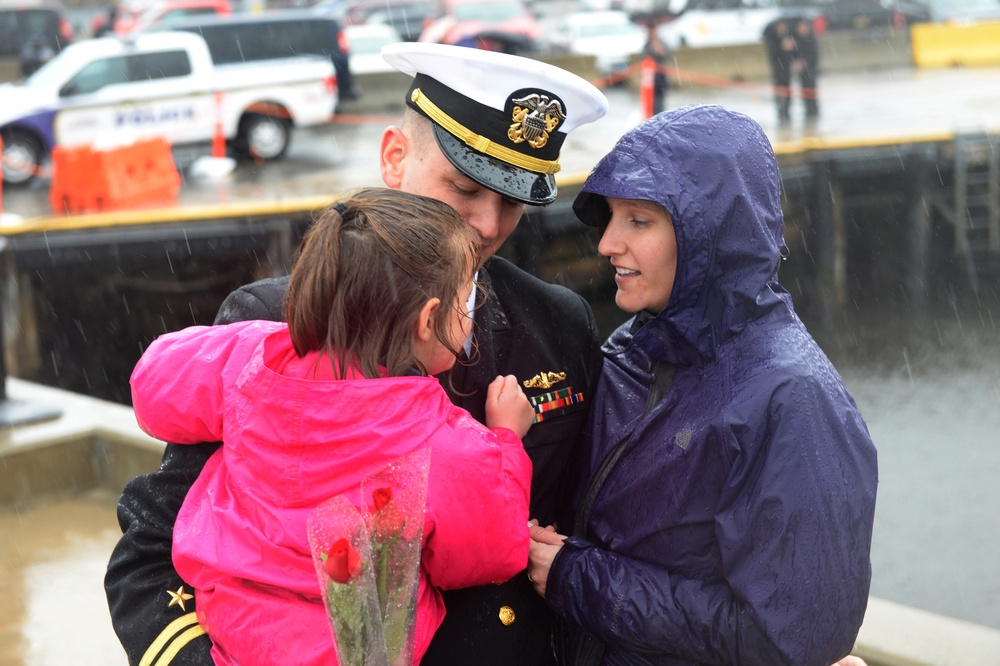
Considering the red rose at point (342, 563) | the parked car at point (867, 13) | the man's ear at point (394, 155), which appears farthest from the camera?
the parked car at point (867, 13)

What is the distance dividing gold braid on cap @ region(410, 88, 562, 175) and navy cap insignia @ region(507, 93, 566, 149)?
0.03 meters

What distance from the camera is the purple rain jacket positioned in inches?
71.1

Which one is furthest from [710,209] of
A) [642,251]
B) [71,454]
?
[71,454]

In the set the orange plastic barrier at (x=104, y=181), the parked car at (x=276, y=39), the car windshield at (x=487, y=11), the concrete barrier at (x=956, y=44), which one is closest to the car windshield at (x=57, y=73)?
the parked car at (x=276, y=39)

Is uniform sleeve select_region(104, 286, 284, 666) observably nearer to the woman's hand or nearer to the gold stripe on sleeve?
the gold stripe on sleeve

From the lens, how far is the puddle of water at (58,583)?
3930 millimetres

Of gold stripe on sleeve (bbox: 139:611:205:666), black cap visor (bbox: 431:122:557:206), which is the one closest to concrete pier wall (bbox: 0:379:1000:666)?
gold stripe on sleeve (bbox: 139:611:205:666)

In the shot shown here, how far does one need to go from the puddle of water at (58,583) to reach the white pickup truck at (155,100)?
9.78m

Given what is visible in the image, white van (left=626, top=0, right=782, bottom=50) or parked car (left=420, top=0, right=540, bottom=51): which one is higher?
parked car (left=420, top=0, right=540, bottom=51)

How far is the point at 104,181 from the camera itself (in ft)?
34.7

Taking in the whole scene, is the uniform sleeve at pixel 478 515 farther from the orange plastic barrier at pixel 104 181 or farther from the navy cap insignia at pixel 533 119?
the orange plastic barrier at pixel 104 181

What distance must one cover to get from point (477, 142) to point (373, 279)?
2.07 feet

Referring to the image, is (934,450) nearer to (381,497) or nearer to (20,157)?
(381,497)

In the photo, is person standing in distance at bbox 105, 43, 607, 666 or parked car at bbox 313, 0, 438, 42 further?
parked car at bbox 313, 0, 438, 42
